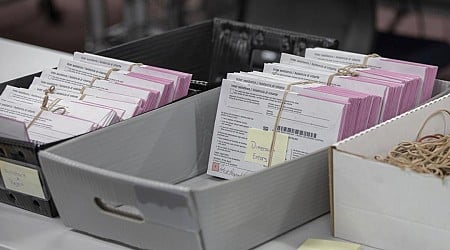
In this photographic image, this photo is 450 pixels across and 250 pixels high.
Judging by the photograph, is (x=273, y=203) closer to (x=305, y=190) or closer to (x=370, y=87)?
(x=305, y=190)

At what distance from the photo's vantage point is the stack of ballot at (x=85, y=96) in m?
1.18

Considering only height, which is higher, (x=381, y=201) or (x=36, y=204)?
(x=381, y=201)

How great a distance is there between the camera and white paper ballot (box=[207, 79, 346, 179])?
1.15 metres

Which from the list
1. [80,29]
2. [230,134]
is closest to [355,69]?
[230,134]

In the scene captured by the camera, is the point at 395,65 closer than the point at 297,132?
No

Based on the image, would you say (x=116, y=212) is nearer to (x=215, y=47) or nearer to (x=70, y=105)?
(x=70, y=105)

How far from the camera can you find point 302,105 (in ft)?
3.83

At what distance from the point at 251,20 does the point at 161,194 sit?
5.13 feet

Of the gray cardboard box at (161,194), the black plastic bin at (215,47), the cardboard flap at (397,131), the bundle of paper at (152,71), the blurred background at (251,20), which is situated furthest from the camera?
→ the blurred background at (251,20)

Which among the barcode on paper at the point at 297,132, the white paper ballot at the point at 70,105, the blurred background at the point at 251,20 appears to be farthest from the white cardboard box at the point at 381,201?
the blurred background at the point at 251,20

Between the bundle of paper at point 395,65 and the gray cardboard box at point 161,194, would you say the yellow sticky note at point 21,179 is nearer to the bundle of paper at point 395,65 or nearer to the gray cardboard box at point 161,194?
the gray cardboard box at point 161,194

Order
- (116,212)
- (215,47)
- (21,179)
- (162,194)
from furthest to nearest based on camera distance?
(215,47)
(21,179)
(116,212)
(162,194)

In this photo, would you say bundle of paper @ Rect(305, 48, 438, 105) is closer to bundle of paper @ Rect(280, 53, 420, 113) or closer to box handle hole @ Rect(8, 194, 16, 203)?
bundle of paper @ Rect(280, 53, 420, 113)

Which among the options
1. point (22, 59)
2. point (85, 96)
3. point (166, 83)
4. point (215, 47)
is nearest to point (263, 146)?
point (166, 83)
